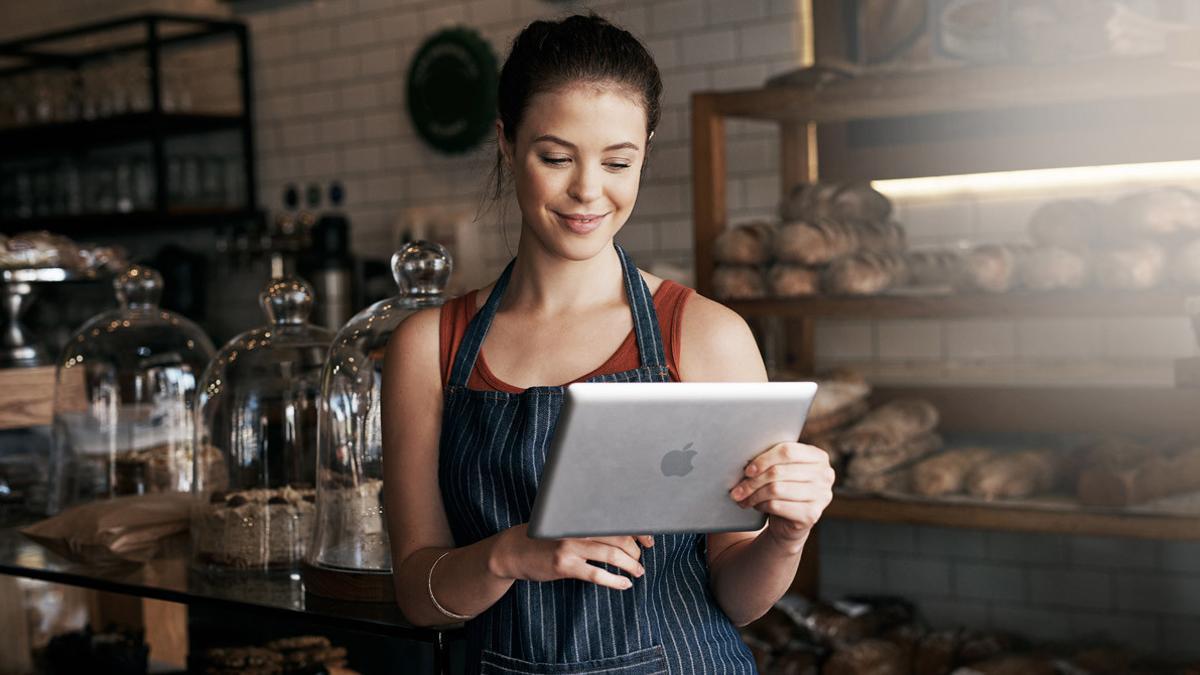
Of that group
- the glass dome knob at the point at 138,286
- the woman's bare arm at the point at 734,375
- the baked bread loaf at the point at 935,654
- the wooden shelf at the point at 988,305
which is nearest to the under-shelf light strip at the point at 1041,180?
the wooden shelf at the point at 988,305

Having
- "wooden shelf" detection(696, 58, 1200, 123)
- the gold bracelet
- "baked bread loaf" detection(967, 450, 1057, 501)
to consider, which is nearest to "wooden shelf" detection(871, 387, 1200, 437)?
"baked bread loaf" detection(967, 450, 1057, 501)

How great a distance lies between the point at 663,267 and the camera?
3936 mm

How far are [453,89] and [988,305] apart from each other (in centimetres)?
253

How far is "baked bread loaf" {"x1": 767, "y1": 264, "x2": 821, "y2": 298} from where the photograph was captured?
10.9ft

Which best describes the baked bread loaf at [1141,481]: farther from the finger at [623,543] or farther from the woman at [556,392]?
the finger at [623,543]

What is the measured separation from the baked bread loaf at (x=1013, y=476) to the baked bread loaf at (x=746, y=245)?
0.75 metres

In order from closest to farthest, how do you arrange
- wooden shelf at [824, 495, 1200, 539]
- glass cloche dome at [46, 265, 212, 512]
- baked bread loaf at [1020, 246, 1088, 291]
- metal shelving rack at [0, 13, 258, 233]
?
glass cloche dome at [46, 265, 212, 512] → wooden shelf at [824, 495, 1200, 539] → baked bread loaf at [1020, 246, 1088, 291] → metal shelving rack at [0, 13, 258, 233]

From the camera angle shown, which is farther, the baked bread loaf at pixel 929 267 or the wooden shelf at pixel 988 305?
the baked bread loaf at pixel 929 267

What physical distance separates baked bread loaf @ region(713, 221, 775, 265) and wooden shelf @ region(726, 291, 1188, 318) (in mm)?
112

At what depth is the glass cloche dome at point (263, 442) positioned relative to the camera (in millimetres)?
1995

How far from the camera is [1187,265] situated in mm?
2885

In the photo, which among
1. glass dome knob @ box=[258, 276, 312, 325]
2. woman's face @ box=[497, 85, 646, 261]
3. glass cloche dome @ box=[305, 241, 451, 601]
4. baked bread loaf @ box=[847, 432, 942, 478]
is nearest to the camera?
woman's face @ box=[497, 85, 646, 261]

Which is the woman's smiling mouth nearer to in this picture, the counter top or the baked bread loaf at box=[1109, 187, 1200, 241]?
the counter top

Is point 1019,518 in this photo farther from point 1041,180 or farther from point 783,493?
point 783,493
